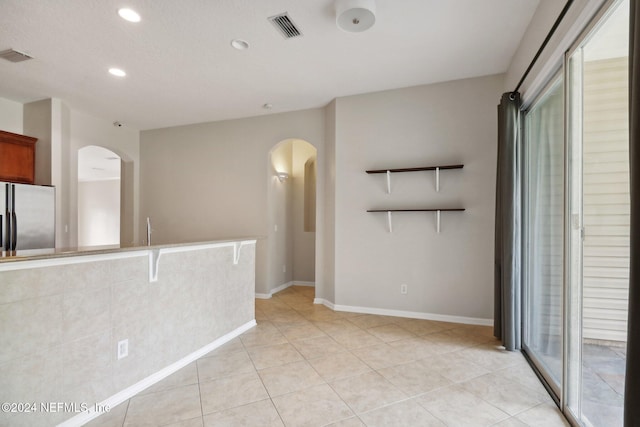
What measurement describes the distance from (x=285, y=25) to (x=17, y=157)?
410cm

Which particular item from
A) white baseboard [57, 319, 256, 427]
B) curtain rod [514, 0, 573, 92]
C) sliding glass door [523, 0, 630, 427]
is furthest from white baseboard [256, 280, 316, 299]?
curtain rod [514, 0, 573, 92]

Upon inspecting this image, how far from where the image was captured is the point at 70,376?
1853mm

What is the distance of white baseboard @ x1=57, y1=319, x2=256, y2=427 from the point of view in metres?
1.90

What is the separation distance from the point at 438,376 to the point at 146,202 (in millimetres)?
5550

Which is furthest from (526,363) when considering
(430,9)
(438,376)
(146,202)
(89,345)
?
(146,202)

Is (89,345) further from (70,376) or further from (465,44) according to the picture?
(465,44)

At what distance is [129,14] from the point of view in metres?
2.58

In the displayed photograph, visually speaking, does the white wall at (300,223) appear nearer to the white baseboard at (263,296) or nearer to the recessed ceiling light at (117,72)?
the white baseboard at (263,296)

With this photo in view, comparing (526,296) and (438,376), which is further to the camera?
(526,296)

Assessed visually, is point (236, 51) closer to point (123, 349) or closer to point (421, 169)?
point (421, 169)

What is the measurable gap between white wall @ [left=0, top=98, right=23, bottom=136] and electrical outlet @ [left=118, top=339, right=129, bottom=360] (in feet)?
13.8

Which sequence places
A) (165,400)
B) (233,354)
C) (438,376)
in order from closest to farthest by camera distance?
(165,400), (438,376), (233,354)

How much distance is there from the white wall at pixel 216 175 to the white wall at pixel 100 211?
593cm

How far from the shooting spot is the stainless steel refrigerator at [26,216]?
3781 mm
